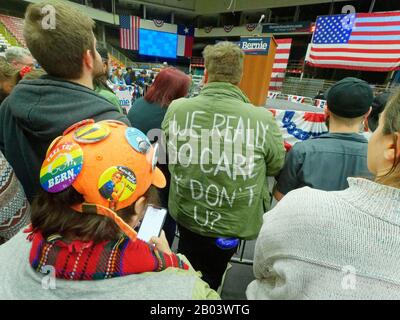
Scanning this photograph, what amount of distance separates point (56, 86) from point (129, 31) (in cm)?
1984

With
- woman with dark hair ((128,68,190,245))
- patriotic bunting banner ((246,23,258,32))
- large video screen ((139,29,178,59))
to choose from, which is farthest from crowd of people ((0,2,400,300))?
large video screen ((139,29,178,59))

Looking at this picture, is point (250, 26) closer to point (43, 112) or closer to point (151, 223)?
point (43, 112)

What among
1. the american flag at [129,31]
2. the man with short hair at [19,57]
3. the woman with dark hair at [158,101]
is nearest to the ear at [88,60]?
the woman with dark hair at [158,101]

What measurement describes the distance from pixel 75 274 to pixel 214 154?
82cm

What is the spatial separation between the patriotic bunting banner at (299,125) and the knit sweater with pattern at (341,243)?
6.36 ft

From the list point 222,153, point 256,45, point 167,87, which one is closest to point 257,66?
point 256,45

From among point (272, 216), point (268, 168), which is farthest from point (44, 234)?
point (268, 168)

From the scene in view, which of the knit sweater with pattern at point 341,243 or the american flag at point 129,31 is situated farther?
the american flag at point 129,31

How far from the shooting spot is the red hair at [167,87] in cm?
172

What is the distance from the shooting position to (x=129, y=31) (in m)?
17.5

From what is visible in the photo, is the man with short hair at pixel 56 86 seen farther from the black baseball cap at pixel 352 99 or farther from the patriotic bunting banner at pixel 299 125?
the patriotic bunting banner at pixel 299 125

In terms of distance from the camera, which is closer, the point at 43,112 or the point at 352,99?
the point at 43,112
